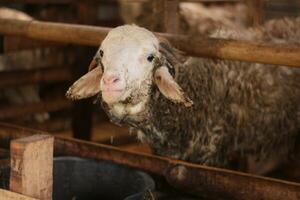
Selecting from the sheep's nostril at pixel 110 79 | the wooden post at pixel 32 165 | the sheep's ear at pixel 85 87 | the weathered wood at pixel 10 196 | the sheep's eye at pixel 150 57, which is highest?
the sheep's eye at pixel 150 57

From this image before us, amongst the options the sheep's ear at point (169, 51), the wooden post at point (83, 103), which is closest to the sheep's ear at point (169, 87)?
the sheep's ear at point (169, 51)

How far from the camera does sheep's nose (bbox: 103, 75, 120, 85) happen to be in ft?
7.34

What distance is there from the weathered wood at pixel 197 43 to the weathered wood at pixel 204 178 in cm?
52

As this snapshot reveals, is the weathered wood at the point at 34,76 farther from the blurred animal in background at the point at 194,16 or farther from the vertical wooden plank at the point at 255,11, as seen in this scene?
the vertical wooden plank at the point at 255,11

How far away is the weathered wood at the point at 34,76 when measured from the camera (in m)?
5.19

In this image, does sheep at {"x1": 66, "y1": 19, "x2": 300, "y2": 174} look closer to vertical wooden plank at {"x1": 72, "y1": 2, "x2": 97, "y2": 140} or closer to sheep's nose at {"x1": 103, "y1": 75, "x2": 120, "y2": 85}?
sheep's nose at {"x1": 103, "y1": 75, "x2": 120, "y2": 85}

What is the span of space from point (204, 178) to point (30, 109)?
10.7 feet

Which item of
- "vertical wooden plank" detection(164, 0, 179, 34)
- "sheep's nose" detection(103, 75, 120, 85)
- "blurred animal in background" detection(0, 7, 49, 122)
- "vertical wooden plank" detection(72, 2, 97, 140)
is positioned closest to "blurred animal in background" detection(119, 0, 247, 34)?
"vertical wooden plank" detection(72, 2, 97, 140)

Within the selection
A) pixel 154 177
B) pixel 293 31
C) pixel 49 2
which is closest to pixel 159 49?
pixel 154 177

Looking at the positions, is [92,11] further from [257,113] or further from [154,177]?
[154,177]

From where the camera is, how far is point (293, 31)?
4.05 m

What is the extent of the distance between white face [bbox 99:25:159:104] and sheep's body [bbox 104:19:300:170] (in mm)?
226

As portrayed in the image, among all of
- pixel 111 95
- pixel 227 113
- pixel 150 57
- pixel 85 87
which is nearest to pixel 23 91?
pixel 227 113

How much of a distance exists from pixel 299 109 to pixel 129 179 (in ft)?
5.29
